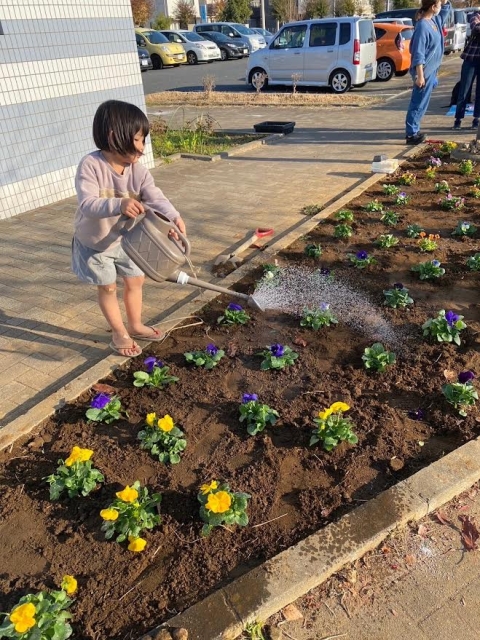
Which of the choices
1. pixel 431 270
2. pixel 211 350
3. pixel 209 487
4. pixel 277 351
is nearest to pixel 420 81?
pixel 431 270

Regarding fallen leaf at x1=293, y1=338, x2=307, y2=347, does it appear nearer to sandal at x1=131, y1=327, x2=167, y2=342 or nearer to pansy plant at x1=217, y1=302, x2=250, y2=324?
pansy plant at x1=217, y1=302, x2=250, y2=324

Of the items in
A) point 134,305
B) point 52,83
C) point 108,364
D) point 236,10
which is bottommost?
point 108,364

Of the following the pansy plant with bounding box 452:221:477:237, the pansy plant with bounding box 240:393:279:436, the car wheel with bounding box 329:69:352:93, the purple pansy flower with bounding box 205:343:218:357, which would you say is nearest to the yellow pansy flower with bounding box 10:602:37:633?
the pansy plant with bounding box 240:393:279:436

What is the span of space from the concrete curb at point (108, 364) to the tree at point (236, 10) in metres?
41.7

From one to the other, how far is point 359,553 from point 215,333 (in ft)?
5.94

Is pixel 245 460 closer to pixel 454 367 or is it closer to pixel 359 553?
pixel 359 553

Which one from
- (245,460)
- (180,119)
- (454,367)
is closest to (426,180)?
(454,367)

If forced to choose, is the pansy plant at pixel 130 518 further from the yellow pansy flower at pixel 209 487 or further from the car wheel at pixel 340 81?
the car wheel at pixel 340 81

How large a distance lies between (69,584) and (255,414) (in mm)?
1139

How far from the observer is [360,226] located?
5.19m

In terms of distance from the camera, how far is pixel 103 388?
301 cm

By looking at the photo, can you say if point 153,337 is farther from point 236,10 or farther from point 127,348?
point 236,10

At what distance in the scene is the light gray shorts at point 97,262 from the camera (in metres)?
2.98

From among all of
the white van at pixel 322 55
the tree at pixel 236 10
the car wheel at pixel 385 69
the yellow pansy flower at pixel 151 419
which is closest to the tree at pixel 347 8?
the tree at pixel 236 10
